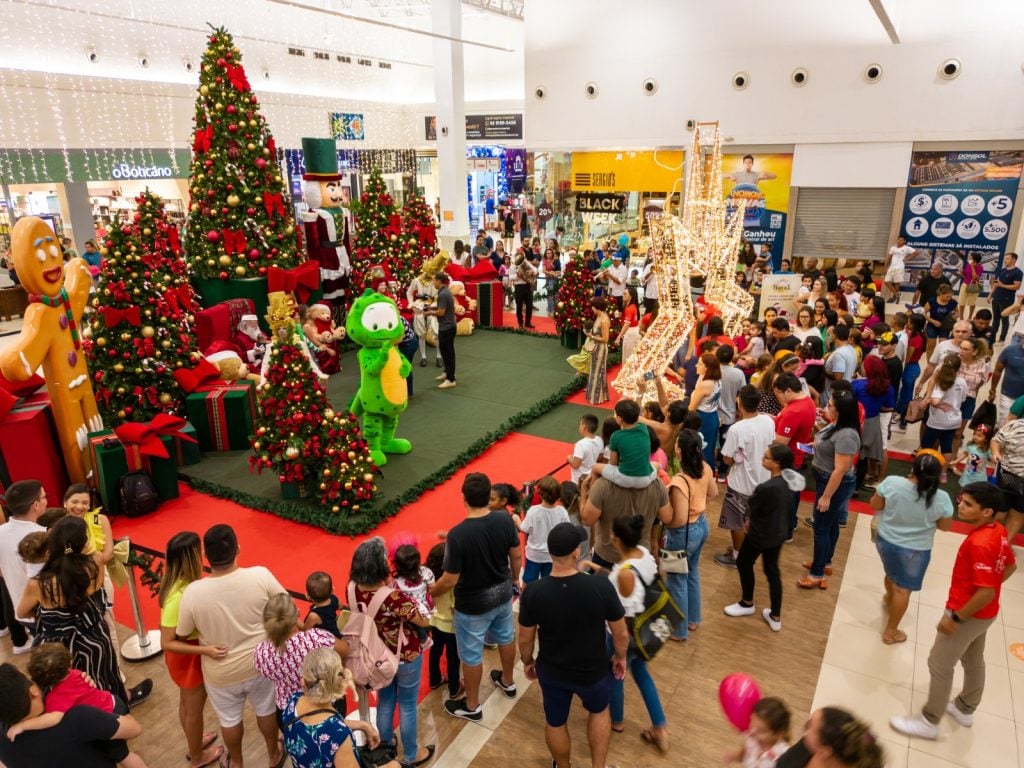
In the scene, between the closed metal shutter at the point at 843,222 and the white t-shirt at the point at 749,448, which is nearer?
the white t-shirt at the point at 749,448

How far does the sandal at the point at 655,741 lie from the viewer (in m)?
3.69

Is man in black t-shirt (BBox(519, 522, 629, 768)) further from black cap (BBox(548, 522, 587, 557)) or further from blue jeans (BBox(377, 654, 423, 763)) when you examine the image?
blue jeans (BBox(377, 654, 423, 763))

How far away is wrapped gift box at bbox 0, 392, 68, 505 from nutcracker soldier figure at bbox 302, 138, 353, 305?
553 centimetres

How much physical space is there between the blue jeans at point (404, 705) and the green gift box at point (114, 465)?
416cm

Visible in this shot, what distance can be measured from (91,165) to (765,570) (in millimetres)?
15168

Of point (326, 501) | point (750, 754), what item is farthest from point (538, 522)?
point (326, 501)

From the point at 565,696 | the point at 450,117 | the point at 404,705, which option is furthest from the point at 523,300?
the point at 565,696

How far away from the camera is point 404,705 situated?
3.47 m

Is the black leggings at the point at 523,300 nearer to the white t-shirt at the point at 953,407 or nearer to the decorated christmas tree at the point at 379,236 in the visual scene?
the decorated christmas tree at the point at 379,236

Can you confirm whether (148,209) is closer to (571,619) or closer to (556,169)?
(571,619)

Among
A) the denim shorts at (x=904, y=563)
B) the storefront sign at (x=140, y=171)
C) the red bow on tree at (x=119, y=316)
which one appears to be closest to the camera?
the denim shorts at (x=904, y=563)

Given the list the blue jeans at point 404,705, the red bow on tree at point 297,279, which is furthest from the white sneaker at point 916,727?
the red bow on tree at point 297,279

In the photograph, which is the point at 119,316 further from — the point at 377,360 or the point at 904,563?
the point at 904,563

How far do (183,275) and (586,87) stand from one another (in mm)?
10863
